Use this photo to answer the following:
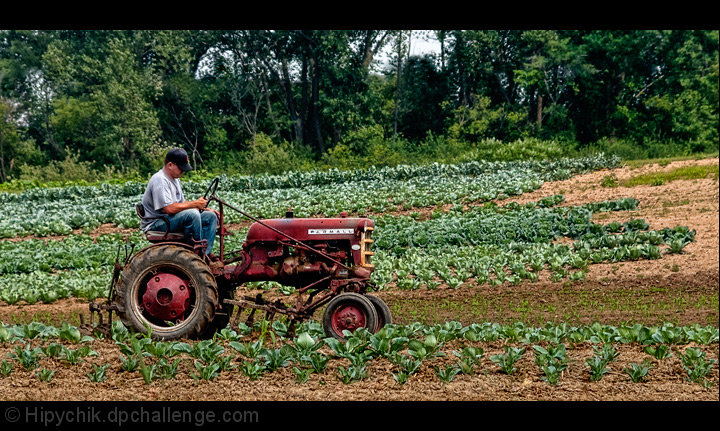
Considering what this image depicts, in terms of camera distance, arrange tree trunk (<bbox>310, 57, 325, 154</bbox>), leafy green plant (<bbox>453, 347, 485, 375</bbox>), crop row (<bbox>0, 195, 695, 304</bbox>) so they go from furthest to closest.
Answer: tree trunk (<bbox>310, 57, 325, 154</bbox>)
crop row (<bbox>0, 195, 695, 304</bbox>)
leafy green plant (<bbox>453, 347, 485, 375</bbox>)

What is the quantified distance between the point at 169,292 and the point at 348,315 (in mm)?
1816

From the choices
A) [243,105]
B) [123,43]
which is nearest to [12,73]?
[123,43]

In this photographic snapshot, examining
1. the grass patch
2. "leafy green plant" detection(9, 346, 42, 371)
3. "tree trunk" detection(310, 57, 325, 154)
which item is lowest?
"leafy green plant" detection(9, 346, 42, 371)

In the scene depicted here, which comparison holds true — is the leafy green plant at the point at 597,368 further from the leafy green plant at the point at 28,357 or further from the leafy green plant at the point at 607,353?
the leafy green plant at the point at 28,357

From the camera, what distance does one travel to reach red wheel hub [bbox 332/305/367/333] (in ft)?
21.7

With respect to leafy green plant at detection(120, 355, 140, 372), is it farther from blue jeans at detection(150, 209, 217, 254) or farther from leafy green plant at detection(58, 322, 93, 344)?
blue jeans at detection(150, 209, 217, 254)

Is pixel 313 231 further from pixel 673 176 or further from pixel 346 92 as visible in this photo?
pixel 346 92

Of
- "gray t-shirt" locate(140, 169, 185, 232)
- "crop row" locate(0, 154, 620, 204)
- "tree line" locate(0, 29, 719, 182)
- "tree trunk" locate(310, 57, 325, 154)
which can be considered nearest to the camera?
"gray t-shirt" locate(140, 169, 185, 232)

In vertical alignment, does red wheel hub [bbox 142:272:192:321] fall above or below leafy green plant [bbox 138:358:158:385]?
above

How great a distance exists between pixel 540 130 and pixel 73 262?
30492 mm

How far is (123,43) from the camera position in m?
38.7

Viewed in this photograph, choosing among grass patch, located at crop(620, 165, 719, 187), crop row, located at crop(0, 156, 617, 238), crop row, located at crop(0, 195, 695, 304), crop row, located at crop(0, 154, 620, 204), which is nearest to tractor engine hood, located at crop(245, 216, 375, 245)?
crop row, located at crop(0, 195, 695, 304)

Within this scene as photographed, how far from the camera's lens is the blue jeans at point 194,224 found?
6715 mm

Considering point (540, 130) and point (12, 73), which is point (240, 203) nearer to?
point (540, 130)
